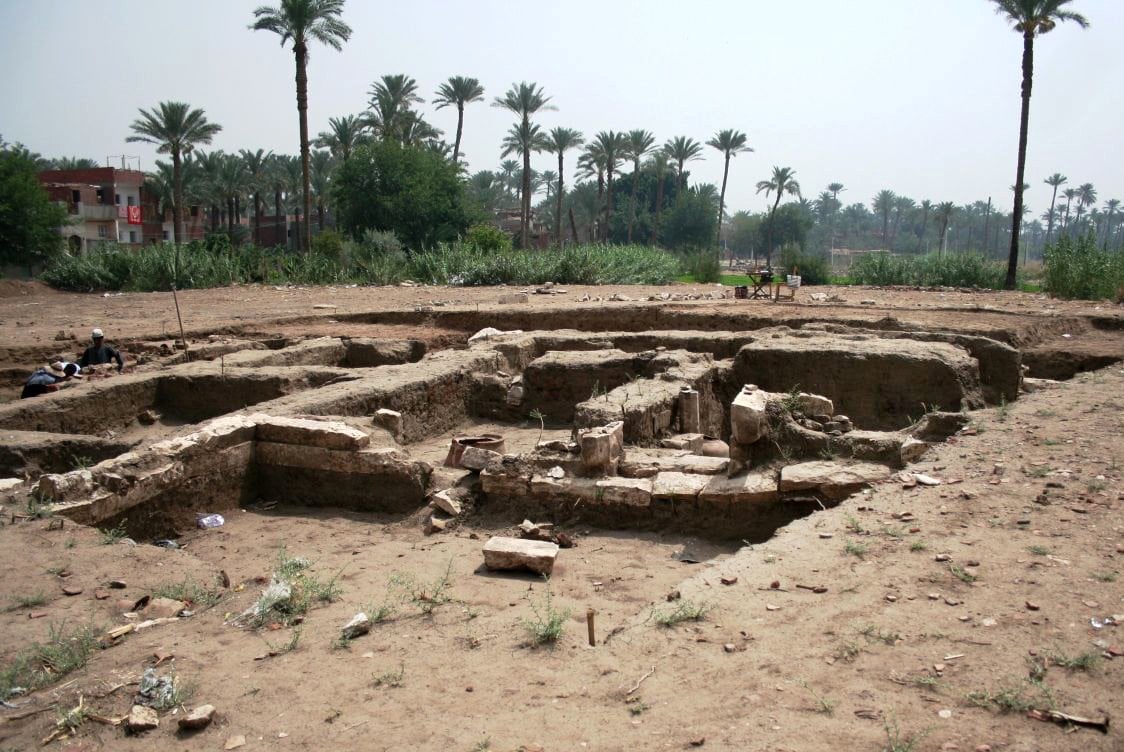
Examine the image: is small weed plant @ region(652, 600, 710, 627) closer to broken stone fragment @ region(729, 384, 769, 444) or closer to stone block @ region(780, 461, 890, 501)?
stone block @ region(780, 461, 890, 501)

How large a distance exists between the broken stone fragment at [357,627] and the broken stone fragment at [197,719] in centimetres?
77

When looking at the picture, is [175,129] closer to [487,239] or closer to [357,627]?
[487,239]

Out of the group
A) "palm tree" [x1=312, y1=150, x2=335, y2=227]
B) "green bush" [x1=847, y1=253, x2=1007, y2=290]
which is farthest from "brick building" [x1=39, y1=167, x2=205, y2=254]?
"green bush" [x1=847, y1=253, x2=1007, y2=290]

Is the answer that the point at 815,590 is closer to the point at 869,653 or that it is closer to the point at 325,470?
the point at 869,653

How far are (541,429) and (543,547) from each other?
2713 millimetres

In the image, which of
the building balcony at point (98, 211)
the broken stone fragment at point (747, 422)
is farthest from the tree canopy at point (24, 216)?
the broken stone fragment at point (747, 422)

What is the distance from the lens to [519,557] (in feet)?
16.7

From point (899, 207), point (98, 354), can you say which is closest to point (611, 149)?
point (98, 354)

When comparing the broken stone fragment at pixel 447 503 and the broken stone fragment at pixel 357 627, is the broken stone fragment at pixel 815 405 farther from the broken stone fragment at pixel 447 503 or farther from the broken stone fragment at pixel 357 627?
the broken stone fragment at pixel 357 627

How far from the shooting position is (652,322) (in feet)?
44.7

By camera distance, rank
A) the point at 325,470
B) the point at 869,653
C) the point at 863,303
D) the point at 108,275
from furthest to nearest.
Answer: the point at 108,275, the point at 863,303, the point at 325,470, the point at 869,653

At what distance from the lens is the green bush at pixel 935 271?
2334 centimetres

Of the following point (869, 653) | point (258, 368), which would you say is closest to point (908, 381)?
point (869, 653)

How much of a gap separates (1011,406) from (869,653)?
4730mm
